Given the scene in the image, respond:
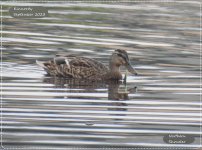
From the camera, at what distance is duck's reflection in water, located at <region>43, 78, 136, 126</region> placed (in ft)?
54.0

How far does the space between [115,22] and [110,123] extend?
12.8 m

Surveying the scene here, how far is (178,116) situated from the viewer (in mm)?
15531

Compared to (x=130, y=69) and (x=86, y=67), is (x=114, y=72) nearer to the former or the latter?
(x=130, y=69)

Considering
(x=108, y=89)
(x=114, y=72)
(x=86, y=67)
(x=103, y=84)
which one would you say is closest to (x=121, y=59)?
(x=114, y=72)

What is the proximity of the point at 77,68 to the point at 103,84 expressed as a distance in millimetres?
947

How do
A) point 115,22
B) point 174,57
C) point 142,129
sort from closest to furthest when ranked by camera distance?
1. point 142,129
2. point 174,57
3. point 115,22

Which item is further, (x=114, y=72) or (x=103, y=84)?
(x=114, y=72)

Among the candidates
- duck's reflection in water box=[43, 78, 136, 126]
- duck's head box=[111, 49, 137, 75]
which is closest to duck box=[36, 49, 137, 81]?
duck's head box=[111, 49, 137, 75]

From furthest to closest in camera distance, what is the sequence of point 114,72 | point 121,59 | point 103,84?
point 121,59, point 114,72, point 103,84

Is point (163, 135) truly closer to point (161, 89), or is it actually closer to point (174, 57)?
point (161, 89)

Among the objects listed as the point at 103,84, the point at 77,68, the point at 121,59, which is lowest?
the point at 103,84

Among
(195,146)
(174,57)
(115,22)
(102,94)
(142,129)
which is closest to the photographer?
(195,146)

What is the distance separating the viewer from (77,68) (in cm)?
2020

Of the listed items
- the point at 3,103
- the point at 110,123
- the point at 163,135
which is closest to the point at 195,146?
the point at 163,135
